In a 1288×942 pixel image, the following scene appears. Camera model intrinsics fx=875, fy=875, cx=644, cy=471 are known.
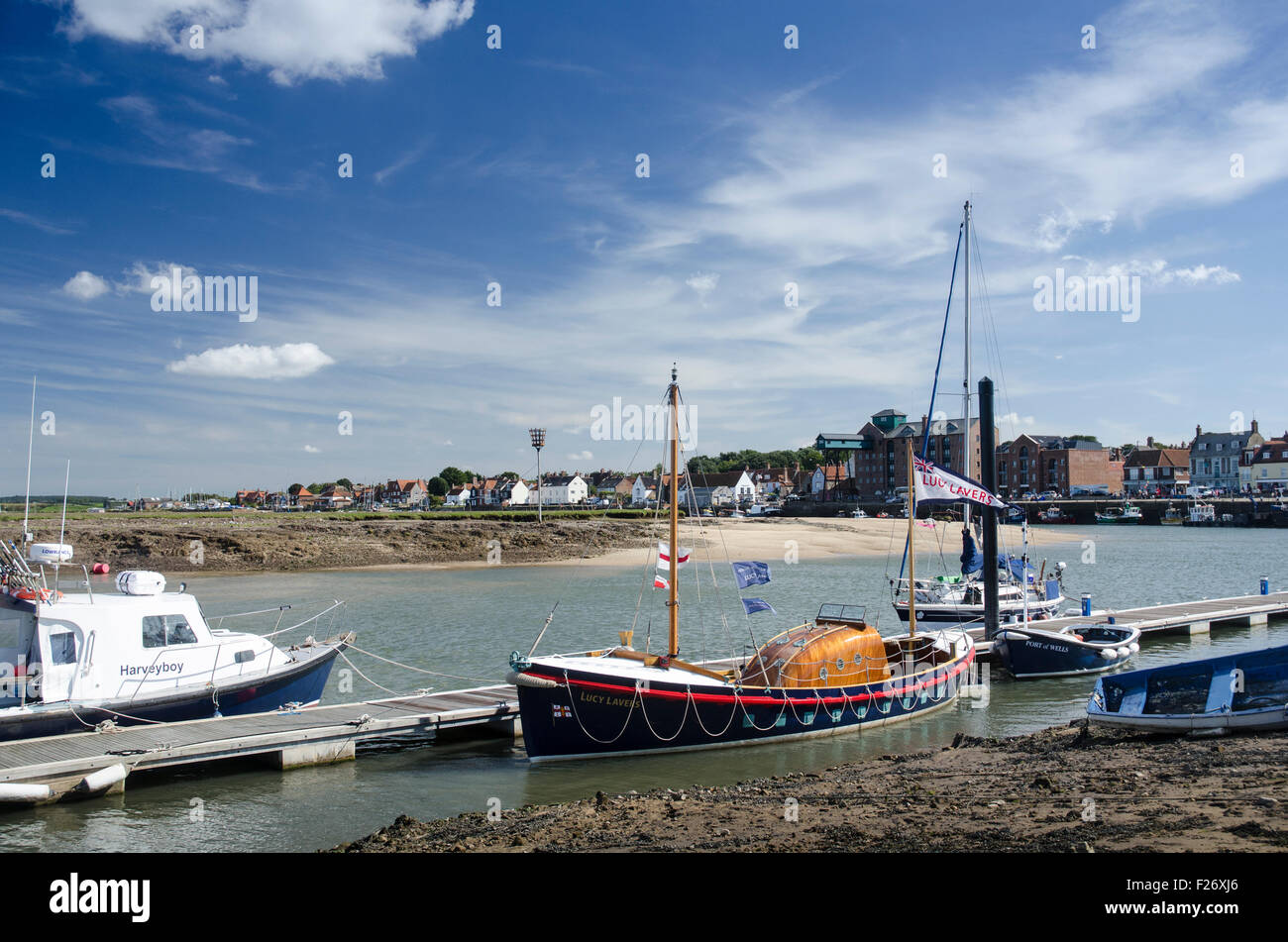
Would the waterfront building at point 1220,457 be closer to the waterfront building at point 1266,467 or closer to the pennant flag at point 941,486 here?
the waterfront building at point 1266,467

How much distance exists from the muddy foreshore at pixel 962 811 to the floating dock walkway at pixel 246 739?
5.55 metres

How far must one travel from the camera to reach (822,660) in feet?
65.4

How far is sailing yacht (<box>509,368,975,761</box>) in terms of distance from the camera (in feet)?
56.9

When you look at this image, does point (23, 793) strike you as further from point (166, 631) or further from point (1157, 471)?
point (1157, 471)


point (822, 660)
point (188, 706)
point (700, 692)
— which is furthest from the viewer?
point (822, 660)

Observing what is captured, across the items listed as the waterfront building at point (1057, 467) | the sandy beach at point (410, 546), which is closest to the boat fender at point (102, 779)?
the sandy beach at point (410, 546)

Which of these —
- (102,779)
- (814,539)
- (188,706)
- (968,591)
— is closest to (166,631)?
(188,706)

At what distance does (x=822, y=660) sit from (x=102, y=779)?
14.3 metres

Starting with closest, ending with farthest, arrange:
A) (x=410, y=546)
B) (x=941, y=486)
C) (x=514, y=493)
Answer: (x=941, y=486) → (x=410, y=546) → (x=514, y=493)

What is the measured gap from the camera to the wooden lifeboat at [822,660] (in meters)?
19.4

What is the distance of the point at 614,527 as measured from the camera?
88812 mm
